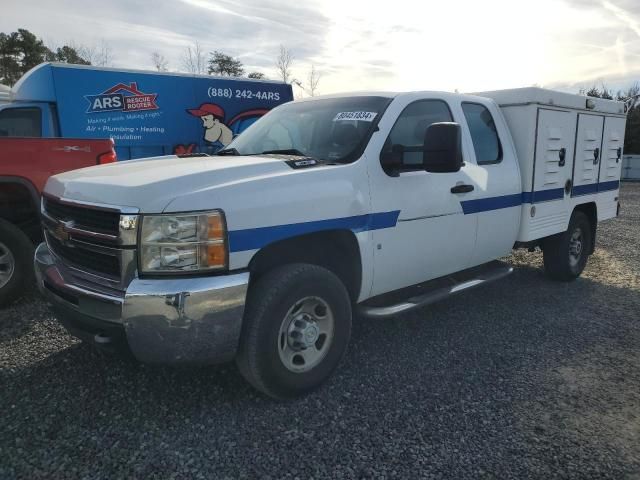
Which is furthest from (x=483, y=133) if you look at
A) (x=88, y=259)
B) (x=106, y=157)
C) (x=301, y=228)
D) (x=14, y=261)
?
(x=14, y=261)

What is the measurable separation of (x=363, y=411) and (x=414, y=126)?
2169 mm

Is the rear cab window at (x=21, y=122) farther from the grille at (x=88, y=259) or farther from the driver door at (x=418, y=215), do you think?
the driver door at (x=418, y=215)

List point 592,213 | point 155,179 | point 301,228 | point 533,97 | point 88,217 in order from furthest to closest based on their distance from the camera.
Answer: point 592,213, point 533,97, point 301,228, point 88,217, point 155,179

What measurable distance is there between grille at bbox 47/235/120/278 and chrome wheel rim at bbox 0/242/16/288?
67.9 inches

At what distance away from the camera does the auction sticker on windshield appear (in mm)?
3655

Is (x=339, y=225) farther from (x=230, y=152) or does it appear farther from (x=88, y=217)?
(x=88, y=217)

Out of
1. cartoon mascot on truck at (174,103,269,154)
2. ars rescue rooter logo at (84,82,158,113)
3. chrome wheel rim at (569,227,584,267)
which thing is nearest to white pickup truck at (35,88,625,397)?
chrome wheel rim at (569,227,584,267)

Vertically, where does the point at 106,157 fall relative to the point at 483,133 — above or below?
below

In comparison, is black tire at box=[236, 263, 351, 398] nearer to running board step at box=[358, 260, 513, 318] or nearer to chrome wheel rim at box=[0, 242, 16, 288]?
running board step at box=[358, 260, 513, 318]

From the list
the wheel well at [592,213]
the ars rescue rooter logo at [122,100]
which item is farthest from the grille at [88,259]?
the ars rescue rooter logo at [122,100]

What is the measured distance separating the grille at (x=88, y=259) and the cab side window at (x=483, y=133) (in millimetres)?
3076

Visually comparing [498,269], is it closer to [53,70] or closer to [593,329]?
[593,329]

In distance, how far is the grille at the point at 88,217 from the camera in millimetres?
2689

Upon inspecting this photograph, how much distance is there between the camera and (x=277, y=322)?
2.91m
